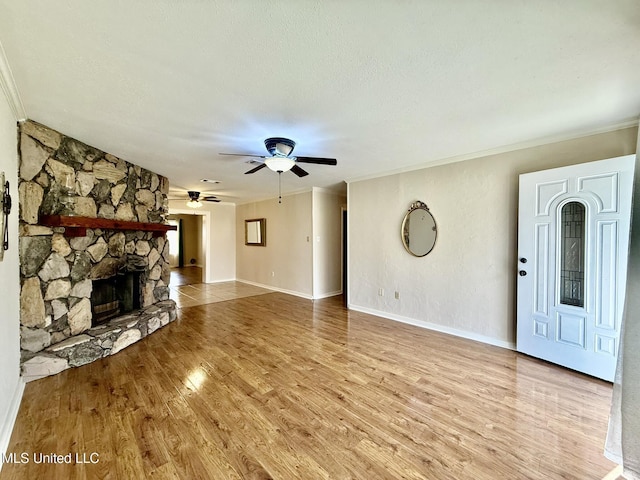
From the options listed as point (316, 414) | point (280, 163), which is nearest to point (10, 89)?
point (280, 163)

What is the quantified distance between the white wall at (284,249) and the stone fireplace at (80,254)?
105 inches

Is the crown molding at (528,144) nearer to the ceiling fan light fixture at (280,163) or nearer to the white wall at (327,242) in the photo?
the white wall at (327,242)

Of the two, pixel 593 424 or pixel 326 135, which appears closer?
pixel 593 424

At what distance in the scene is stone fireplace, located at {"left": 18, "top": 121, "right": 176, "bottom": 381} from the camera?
7.98ft

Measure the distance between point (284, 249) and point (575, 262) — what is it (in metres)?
5.00

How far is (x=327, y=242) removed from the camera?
5879 millimetres

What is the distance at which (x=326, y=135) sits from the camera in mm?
2713

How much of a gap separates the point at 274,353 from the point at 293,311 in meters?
1.72

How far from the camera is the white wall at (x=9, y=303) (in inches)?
69.0

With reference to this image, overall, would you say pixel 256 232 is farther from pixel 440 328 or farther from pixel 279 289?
pixel 440 328

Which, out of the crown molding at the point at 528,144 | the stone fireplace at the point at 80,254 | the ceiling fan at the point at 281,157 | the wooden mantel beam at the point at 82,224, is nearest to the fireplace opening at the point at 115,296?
the stone fireplace at the point at 80,254

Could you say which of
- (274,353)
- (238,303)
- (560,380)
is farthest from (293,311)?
(560,380)

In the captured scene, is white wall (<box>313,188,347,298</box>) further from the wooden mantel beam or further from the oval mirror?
the wooden mantel beam

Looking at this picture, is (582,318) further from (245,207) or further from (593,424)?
(245,207)
